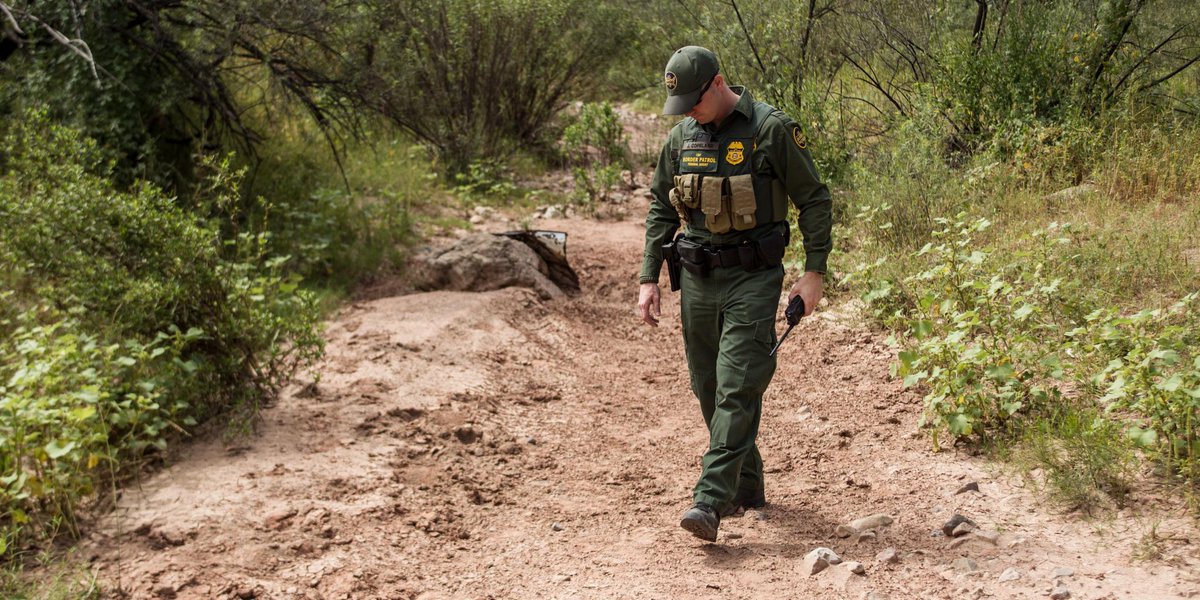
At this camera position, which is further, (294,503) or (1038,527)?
(294,503)

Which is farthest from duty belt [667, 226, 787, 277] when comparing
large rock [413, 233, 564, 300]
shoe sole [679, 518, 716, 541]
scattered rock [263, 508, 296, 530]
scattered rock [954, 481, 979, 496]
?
→ large rock [413, 233, 564, 300]

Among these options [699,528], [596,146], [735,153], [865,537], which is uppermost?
[735,153]

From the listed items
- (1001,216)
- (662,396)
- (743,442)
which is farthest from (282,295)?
(1001,216)

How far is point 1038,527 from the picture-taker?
3498 millimetres

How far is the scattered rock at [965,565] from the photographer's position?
328 cm

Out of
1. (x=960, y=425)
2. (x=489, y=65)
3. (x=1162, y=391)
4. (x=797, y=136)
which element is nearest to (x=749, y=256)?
(x=797, y=136)

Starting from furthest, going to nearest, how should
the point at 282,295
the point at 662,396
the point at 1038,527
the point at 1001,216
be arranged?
1. the point at 282,295
2. the point at 1001,216
3. the point at 662,396
4. the point at 1038,527

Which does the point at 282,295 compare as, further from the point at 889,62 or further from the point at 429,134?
the point at 889,62

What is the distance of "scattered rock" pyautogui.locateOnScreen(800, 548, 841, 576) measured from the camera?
338cm

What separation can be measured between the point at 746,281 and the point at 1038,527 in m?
1.32

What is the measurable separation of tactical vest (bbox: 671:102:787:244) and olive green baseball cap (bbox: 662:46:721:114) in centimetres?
18

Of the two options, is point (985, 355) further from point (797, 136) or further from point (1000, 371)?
point (797, 136)

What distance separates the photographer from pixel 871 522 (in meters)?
3.74

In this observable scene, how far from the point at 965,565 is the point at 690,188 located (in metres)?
1.59
